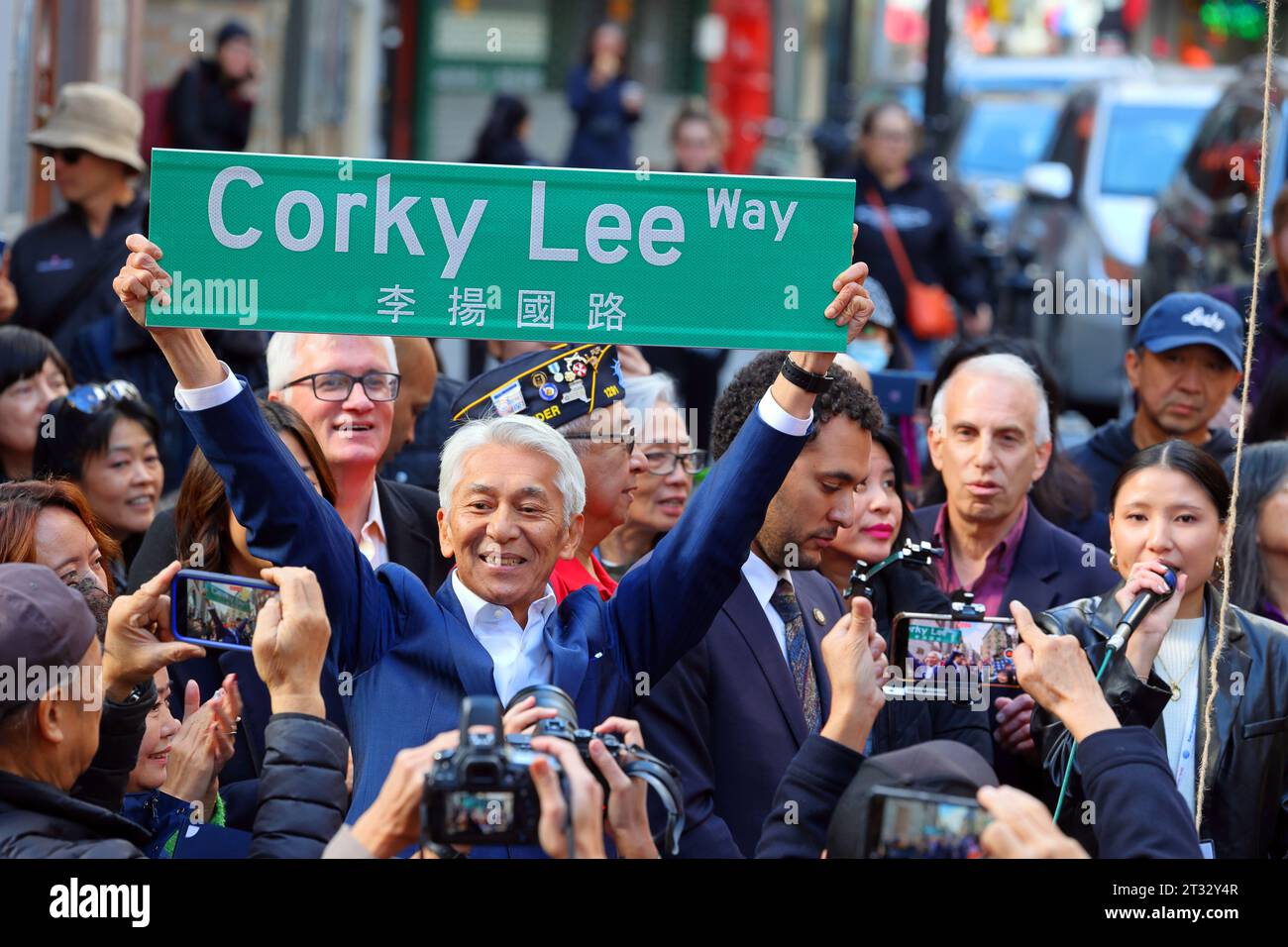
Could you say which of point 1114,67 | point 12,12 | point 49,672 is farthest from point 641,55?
point 49,672

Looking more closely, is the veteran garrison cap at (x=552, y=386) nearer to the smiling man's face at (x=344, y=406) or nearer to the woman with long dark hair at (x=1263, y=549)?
the smiling man's face at (x=344, y=406)

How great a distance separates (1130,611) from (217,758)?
6.00 feet

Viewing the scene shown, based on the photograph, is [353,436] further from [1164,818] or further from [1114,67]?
[1114,67]

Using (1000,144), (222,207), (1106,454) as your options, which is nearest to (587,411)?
(222,207)

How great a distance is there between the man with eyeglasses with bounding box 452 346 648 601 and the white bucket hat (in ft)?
10.5

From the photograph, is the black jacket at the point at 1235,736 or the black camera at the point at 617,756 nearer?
the black camera at the point at 617,756

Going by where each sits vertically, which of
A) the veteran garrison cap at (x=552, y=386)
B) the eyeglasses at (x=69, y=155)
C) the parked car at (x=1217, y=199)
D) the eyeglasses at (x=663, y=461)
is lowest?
the eyeglasses at (x=663, y=461)

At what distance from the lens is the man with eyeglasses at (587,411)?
4797mm

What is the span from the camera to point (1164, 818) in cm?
329

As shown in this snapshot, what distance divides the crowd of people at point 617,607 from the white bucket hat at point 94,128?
1.84 m

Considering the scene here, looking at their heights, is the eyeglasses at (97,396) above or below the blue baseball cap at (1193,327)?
below

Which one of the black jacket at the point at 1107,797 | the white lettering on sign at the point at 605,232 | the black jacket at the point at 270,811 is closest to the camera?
the black jacket at the point at 270,811

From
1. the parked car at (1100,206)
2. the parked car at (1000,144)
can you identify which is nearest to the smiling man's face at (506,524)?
the parked car at (1100,206)

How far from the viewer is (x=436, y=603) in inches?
154
